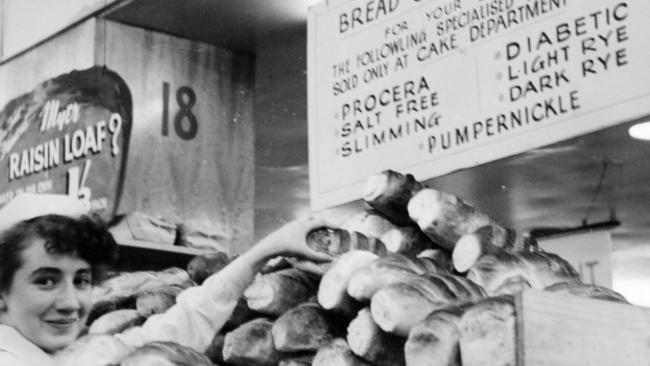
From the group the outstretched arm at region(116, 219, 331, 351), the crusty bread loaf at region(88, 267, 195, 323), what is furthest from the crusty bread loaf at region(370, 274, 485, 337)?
the crusty bread loaf at region(88, 267, 195, 323)

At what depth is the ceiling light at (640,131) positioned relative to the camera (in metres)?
1.80

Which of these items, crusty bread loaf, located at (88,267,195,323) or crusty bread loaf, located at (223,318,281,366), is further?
crusty bread loaf, located at (88,267,195,323)

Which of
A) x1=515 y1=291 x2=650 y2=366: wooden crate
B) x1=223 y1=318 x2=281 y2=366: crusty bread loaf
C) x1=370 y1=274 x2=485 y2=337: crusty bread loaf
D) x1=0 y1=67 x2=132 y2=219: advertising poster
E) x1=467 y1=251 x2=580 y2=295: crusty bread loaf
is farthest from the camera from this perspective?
x1=0 y1=67 x2=132 y2=219: advertising poster

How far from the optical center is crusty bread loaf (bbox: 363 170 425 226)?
1790mm

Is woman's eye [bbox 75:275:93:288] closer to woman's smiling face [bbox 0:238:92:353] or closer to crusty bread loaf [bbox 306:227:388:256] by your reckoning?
woman's smiling face [bbox 0:238:92:353]

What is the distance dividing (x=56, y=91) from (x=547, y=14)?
79.3 inches

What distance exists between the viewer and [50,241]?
195 centimetres

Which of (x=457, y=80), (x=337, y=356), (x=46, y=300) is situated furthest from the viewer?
(x=457, y=80)

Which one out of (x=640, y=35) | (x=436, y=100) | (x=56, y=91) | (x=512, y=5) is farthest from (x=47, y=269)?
(x=56, y=91)

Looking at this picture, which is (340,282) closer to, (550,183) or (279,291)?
(279,291)

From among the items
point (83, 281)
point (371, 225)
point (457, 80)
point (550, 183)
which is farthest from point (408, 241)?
point (83, 281)

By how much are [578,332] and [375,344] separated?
0.32m

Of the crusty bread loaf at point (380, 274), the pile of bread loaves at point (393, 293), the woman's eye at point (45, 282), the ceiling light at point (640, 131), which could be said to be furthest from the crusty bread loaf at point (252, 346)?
the ceiling light at point (640, 131)

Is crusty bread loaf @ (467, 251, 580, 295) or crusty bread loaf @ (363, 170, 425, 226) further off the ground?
crusty bread loaf @ (363, 170, 425, 226)
